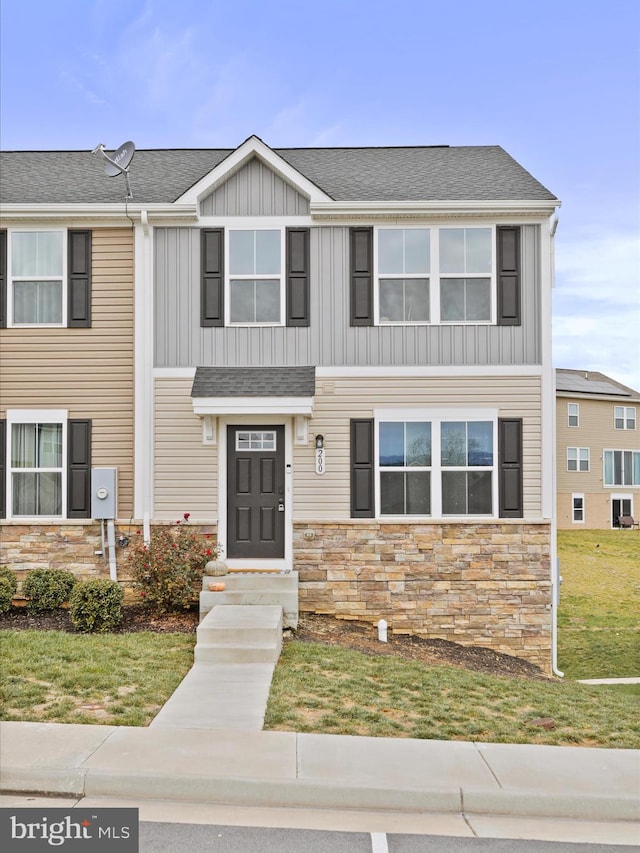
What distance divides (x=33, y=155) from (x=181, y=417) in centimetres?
623

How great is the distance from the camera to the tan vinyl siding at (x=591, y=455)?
3020 centimetres

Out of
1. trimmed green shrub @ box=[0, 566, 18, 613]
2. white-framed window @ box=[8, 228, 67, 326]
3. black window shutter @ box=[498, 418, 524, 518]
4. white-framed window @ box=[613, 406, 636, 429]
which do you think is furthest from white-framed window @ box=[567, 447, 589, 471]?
trimmed green shrub @ box=[0, 566, 18, 613]

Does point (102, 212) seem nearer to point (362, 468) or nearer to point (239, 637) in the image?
point (362, 468)

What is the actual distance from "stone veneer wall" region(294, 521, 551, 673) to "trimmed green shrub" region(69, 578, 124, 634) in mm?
2601

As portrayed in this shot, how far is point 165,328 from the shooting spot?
Answer: 9.66 metres

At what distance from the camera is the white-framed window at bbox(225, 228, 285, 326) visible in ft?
31.7

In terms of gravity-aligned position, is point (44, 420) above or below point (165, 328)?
below

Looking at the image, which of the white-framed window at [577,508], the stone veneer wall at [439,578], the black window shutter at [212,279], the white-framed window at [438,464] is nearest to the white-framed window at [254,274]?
the black window shutter at [212,279]

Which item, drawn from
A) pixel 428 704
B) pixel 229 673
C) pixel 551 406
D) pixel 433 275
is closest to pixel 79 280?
pixel 433 275

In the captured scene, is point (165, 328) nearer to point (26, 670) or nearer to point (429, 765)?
point (26, 670)

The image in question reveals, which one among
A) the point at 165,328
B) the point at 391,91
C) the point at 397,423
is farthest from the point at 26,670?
the point at 391,91

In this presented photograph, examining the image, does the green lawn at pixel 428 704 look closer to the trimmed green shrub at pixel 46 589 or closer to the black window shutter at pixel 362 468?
the black window shutter at pixel 362 468

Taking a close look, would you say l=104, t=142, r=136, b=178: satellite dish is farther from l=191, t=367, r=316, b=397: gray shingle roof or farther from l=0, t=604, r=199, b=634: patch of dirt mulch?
l=0, t=604, r=199, b=634: patch of dirt mulch

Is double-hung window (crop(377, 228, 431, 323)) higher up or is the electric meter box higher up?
double-hung window (crop(377, 228, 431, 323))
